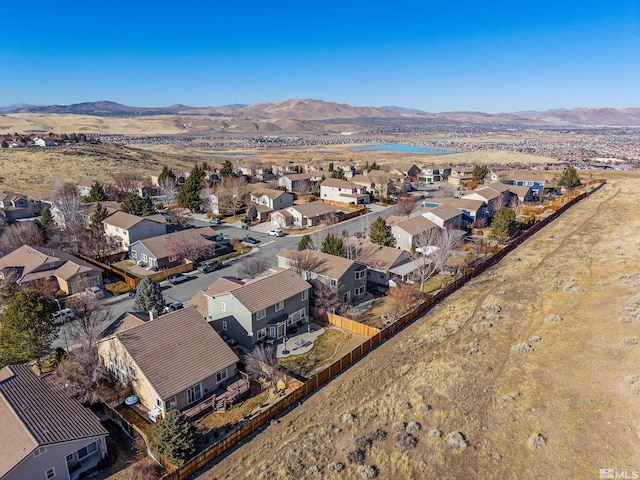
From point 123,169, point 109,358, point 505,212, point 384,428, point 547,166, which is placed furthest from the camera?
point 547,166

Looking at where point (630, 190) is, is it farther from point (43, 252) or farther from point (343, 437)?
point (43, 252)

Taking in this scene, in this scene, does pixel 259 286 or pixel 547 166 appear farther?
pixel 547 166

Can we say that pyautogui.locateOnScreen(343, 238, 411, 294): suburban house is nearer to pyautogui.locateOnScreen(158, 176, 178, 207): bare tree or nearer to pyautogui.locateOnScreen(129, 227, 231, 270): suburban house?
pyautogui.locateOnScreen(129, 227, 231, 270): suburban house

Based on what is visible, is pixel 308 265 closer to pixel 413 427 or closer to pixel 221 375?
pixel 221 375

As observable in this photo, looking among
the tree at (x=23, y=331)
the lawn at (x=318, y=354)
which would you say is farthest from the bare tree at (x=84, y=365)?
the lawn at (x=318, y=354)

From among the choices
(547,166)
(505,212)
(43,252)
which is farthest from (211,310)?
(547,166)

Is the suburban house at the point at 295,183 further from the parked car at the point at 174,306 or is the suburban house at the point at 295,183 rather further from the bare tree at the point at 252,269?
the parked car at the point at 174,306
